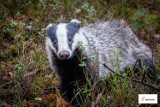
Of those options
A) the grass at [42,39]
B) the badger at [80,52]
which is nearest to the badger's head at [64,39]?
the badger at [80,52]

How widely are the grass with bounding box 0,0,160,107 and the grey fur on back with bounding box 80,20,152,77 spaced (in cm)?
18

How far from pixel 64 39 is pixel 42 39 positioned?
5.03 ft

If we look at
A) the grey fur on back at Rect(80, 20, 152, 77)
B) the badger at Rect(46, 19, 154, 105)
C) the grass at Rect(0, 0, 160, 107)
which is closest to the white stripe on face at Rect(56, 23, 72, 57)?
the badger at Rect(46, 19, 154, 105)

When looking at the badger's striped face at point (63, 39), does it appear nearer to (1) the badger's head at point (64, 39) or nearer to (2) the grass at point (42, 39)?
(1) the badger's head at point (64, 39)

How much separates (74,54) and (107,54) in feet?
2.03

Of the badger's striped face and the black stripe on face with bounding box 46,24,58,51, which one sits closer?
the badger's striped face

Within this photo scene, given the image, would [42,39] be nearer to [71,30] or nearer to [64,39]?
[71,30]

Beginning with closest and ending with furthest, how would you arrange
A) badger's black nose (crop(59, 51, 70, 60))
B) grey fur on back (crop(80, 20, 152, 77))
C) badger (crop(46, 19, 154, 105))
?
badger's black nose (crop(59, 51, 70, 60)) → badger (crop(46, 19, 154, 105)) → grey fur on back (crop(80, 20, 152, 77))

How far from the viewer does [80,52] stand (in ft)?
14.9

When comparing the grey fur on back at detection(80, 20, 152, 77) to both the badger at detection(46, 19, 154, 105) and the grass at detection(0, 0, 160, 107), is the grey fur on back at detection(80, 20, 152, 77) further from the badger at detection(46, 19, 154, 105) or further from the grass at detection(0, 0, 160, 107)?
the grass at detection(0, 0, 160, 107)

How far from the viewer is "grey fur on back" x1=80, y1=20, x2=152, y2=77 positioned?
190 inches

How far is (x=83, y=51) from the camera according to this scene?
448cm

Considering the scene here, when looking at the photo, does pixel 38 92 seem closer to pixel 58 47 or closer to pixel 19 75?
pixel 19 75

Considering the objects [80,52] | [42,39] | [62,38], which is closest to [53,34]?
[62,38]
